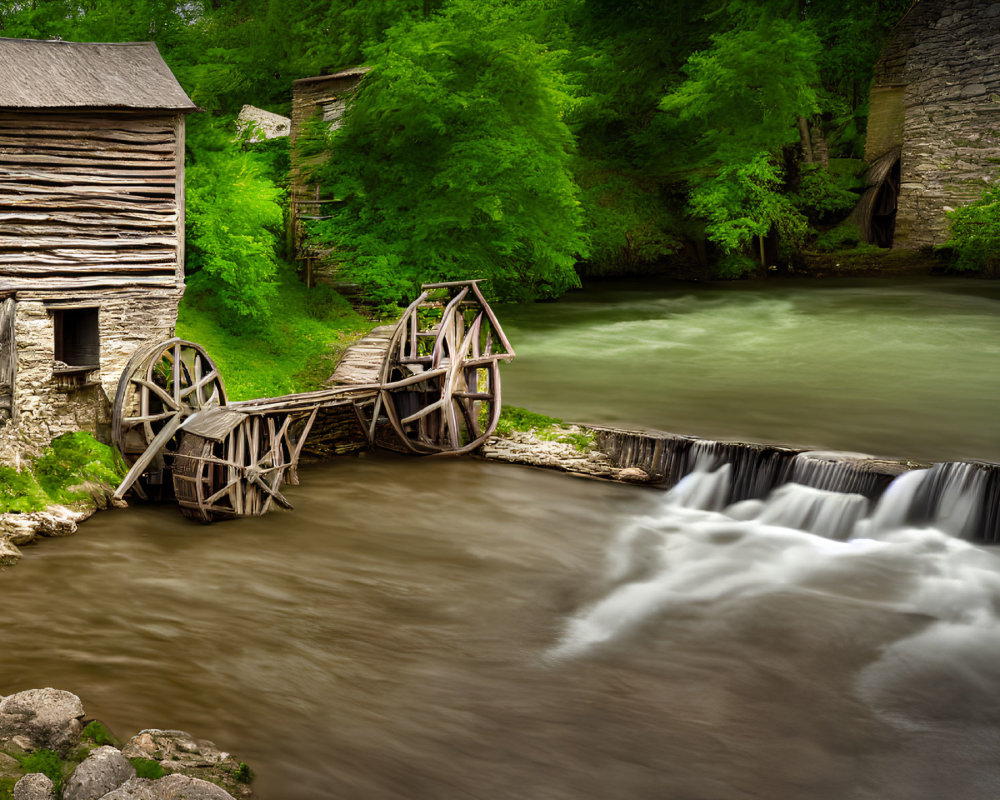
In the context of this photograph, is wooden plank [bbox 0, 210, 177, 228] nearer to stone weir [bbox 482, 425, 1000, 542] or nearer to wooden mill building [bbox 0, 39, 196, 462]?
wooden mill building [bbox 0, 39, 196, 462]

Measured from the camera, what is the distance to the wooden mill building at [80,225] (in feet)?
37.8

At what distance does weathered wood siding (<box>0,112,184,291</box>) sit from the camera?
11602mm

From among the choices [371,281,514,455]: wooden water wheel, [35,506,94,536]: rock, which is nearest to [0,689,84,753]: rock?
[35,506,94,536]: rock

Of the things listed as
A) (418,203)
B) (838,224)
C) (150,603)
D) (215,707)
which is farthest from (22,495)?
(838,224)

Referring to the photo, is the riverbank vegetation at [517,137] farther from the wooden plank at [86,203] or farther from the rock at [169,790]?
the rock at [169,790]

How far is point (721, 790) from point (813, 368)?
46.8 feet

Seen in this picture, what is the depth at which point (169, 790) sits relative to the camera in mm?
5879

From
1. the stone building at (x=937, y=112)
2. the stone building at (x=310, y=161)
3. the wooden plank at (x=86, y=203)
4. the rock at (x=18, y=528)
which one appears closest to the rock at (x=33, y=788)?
the rock at (x=18, y=528)

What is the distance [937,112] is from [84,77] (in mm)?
23602

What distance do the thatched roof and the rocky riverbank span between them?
7.27 meters

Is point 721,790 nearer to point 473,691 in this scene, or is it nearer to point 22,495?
point 473,691

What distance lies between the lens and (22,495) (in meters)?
11.0

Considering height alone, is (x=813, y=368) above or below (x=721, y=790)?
above

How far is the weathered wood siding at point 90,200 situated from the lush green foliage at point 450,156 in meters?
6.52
